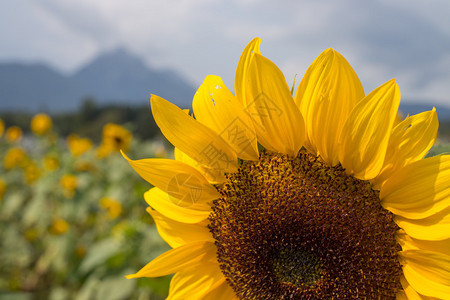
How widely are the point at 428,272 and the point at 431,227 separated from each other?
5.8 inches

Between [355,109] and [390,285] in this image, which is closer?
[355,109]

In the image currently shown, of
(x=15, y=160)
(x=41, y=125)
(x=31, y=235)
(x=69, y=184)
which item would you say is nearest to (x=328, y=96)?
(x=69, y=184)

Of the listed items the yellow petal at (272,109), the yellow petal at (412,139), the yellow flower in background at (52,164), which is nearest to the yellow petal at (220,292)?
the yellow petal at (272,109)

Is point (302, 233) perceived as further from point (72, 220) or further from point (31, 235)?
point (31, 235)

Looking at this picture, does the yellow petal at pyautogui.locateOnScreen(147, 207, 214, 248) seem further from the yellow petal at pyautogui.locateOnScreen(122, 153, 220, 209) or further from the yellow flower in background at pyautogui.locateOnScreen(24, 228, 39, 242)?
the yellow flower in background at pyautogui.locateOnScreen(24, 228, 39, 242)

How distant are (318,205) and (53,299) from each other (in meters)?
5.02

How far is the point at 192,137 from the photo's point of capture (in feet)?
4.10

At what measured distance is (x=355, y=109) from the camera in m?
1.12

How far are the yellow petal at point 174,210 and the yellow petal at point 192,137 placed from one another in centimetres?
18

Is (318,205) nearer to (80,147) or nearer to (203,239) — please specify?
(203,239)

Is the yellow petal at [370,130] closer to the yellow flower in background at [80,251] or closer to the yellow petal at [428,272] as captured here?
the yellow petal at [428,272]

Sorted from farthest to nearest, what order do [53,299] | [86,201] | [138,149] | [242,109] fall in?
1. [138,149]
2. [86,201]
3. [53,299]
4. [242,109]

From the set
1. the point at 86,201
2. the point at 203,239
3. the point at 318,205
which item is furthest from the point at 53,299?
the point at 318,205

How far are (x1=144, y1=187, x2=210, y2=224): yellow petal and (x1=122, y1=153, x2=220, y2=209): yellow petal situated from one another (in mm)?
20
